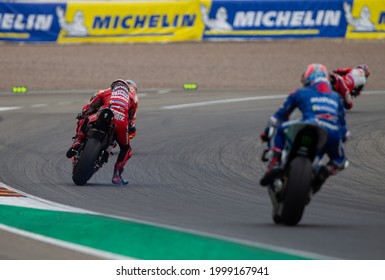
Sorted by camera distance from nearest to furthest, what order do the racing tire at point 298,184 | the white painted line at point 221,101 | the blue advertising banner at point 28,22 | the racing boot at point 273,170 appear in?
the racing tire at point 298,184
the racing boot at point 273,170
the white painted line at point 221,101
the blue advertising banner at point 28,22

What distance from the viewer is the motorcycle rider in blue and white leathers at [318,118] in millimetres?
9305

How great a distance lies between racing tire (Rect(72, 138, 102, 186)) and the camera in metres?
12.7

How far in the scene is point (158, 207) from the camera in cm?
1116

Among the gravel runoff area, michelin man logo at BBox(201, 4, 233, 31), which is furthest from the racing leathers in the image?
michelin man logo at BBox(201, 4, 233, 31)

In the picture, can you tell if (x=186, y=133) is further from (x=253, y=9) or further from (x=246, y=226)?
(x=253, y=9)

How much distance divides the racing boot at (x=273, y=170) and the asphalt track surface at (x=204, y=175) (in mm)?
430

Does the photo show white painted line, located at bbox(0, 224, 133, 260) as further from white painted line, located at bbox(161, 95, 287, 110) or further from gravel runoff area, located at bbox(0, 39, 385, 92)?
gravel runoff area, located at bbox(0, 39, 385, 92)

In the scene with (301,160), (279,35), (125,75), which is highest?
(279,35)

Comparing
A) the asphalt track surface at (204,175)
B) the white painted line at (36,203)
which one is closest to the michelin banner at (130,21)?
the asphalt track surface at (204,175)

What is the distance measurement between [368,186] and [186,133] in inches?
251

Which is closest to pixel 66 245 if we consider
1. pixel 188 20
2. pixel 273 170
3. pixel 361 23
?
pixel 273 170

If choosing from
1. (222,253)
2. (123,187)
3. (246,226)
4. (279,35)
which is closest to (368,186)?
(123,187)

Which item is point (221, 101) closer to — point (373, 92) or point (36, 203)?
point (373, 92)

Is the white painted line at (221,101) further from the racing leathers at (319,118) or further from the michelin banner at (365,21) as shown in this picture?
the racing leathers at (319,118)
